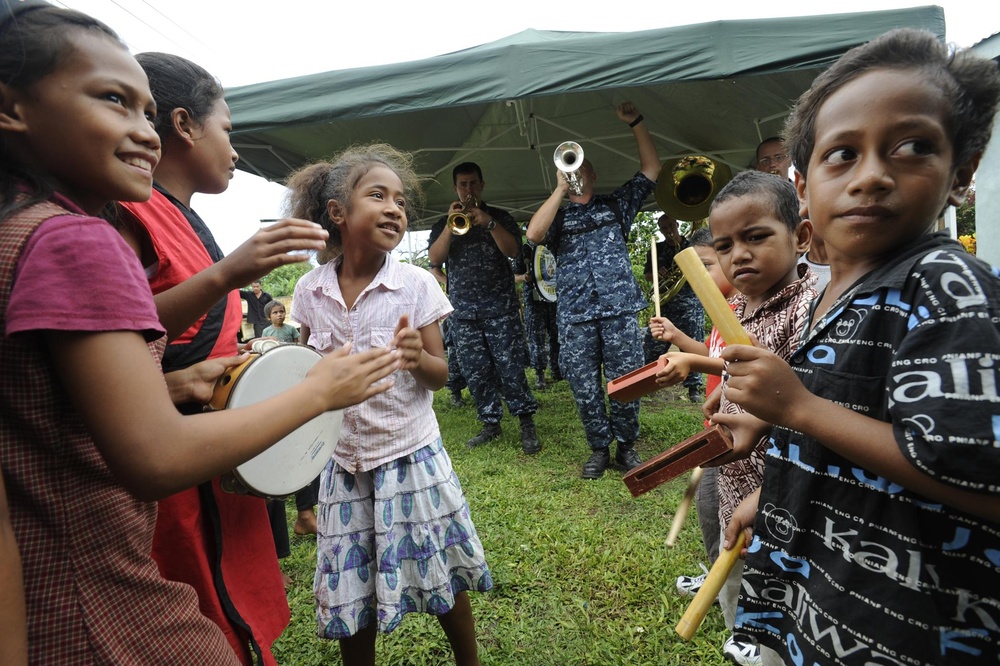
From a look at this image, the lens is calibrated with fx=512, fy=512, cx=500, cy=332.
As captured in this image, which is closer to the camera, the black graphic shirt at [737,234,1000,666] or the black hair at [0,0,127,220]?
the black graphic shirt at [737,234,1000,666]

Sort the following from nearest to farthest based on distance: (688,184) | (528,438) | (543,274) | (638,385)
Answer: (638,385), (528,438), (688,184), (543,274)

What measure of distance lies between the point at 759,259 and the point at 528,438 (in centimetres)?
362

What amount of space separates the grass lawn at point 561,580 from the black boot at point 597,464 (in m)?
0.08

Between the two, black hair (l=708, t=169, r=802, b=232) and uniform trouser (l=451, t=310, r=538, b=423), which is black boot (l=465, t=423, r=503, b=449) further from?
black hair (l=708, t=169, r=802, b=232)

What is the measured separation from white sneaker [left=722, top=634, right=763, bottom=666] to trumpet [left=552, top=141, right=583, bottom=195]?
3291 millimetres

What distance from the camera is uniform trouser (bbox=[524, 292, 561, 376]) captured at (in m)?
8.27

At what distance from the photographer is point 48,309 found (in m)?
0.76

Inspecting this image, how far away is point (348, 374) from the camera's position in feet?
3.82

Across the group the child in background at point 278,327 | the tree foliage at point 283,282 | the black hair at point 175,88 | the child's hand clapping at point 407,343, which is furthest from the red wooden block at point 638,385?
the tree foliage at point 283,282

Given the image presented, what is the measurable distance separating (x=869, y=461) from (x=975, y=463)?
140 mm

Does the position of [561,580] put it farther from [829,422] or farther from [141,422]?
[141,422]

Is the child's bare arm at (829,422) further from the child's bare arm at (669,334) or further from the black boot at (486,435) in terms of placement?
the black boot at (486,435)

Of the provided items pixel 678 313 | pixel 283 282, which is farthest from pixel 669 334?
pixel 283 282

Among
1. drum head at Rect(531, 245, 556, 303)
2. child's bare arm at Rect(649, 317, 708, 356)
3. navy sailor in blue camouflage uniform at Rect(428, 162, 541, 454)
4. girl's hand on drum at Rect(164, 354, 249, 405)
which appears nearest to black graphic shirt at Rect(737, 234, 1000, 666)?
child's bare arm at Rect(649, 317, 708, 356)
